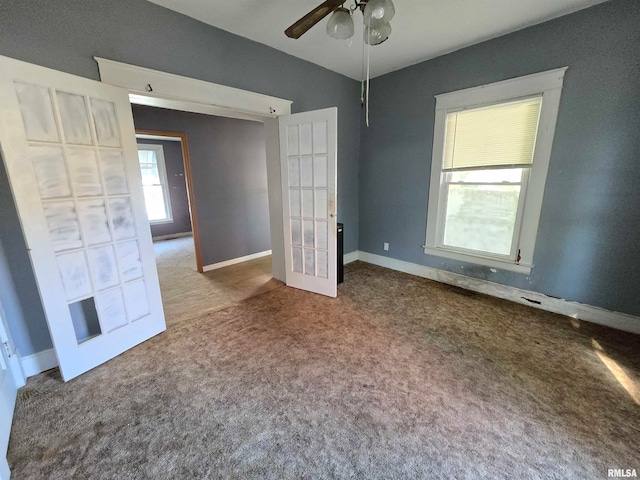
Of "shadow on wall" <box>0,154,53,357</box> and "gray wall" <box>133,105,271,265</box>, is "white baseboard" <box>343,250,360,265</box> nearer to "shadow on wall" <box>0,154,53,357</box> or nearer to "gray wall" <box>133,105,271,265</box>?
"gray wall" <box>133,105,271,265</box>

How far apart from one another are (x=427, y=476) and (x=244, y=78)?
3345mm

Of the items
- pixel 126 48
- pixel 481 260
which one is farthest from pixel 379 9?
pixel 481 260

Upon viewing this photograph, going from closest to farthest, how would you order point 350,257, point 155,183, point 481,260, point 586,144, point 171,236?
point 586,144 < point 481,260 < point 350,257 < point 155,183 < point 171,236

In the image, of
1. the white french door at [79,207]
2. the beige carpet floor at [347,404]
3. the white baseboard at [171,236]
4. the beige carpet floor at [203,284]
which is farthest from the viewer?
the white baseboard at [171,236]

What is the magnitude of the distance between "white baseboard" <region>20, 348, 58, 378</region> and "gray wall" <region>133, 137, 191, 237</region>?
16.1 feet

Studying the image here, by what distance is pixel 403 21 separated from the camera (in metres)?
2.34

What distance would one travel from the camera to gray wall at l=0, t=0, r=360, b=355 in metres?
1.67

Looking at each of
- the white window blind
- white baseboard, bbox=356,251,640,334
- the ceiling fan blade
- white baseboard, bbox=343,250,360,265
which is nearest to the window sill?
white baseboard, bbox=356,251,640,334

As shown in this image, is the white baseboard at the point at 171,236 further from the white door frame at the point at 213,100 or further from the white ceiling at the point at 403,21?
the white ceiling at the point at 403,21

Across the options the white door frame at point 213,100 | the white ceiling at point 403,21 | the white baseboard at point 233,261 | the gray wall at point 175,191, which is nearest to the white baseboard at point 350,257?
the white door frame at point 213,100

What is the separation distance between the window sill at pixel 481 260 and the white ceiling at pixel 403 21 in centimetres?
228

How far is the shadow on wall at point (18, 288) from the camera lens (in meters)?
1.74

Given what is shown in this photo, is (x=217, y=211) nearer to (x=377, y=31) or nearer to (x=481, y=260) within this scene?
(x=377, y=31)

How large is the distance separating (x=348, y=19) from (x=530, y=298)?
3098 mm
